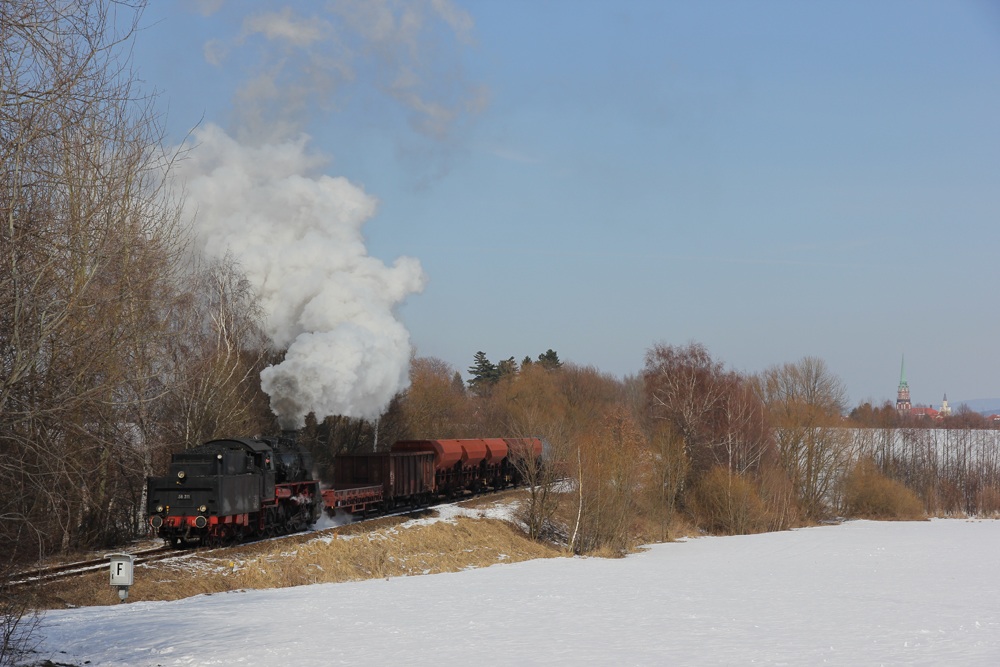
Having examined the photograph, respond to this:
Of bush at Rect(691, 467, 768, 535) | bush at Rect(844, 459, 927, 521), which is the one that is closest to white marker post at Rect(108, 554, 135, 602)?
bush at Rect(691, 467, 768, 535)

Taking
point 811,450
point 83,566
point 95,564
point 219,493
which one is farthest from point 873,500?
point 83,566

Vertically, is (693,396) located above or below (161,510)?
above

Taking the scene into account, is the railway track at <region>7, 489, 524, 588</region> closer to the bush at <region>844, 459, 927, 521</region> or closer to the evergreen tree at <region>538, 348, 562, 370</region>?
the bush at <region>844, 459, 927, 521</region>

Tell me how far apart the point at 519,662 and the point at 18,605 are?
6.14 m

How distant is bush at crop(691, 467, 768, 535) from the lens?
1793 inches

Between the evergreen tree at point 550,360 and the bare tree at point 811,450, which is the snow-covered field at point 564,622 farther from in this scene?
the evergreen tree at point 550,360

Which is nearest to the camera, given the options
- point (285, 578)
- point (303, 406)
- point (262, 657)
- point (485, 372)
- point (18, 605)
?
point (18, 605)

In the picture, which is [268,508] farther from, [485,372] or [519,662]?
[485,372]

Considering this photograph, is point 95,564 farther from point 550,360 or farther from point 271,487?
point 550,360

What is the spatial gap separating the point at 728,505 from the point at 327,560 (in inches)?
1104

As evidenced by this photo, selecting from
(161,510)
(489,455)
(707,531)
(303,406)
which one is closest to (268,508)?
(161,510)

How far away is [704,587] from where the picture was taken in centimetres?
2222

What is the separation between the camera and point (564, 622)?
614 inches

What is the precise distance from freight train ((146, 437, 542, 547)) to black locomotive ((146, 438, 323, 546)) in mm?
23
